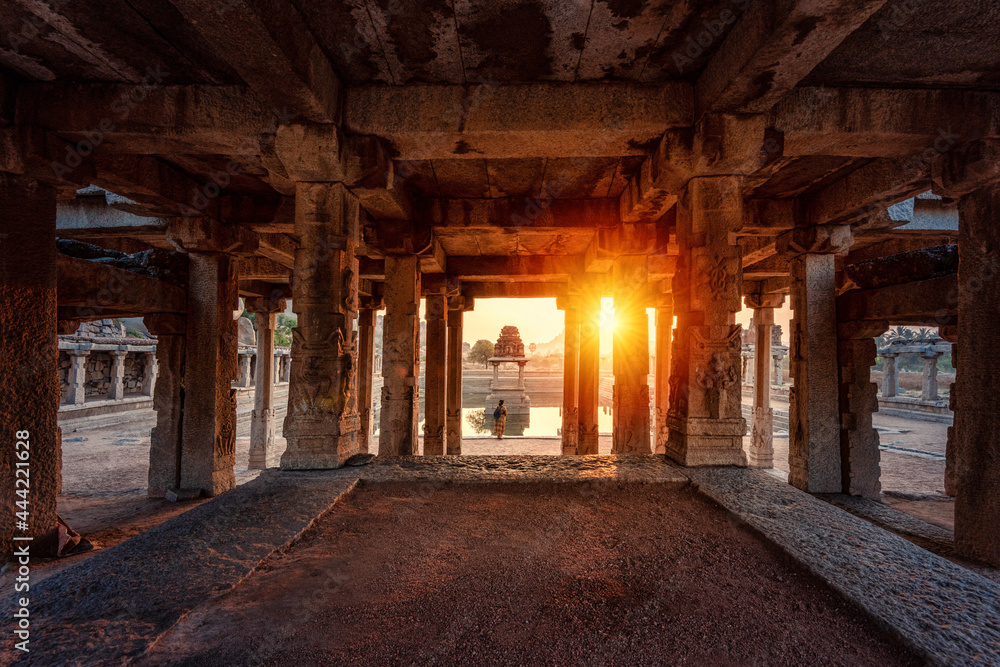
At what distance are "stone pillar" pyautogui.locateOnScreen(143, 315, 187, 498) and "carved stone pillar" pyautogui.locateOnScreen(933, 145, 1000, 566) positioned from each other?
9.10 meters

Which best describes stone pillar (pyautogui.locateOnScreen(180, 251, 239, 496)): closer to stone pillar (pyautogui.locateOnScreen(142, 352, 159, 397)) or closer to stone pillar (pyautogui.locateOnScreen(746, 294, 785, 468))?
stone pillar (pyautogui.locateOnScreen(746, 294, 785, 468))

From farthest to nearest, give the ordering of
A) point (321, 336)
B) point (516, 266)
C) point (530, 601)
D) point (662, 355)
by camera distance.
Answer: point (662, 355) → point (516, 266) → point (321, 336) → point (530, 601)

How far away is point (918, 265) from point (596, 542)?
5.55m

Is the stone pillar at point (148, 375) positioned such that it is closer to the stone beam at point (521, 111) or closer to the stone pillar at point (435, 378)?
the stone pillar at point (435, 378)

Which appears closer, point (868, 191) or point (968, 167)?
point (968, 167)

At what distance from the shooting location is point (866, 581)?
1830 mm

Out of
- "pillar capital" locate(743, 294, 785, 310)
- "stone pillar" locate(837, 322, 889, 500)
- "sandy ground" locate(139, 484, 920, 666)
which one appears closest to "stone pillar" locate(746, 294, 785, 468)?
"pillar capital" locate(743, 294, 785, 310)

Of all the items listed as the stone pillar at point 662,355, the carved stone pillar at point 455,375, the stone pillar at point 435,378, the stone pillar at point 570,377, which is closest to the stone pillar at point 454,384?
the carved stone pillar at point 455,375

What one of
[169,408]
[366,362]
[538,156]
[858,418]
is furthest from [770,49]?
[366,362]

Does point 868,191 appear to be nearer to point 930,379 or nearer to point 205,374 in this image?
point 205,374

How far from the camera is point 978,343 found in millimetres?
3488

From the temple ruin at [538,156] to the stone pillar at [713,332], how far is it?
2cm

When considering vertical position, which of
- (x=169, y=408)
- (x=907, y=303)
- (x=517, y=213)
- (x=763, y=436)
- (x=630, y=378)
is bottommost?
(x=763, y=436)

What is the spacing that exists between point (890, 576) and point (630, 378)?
17.4ft
